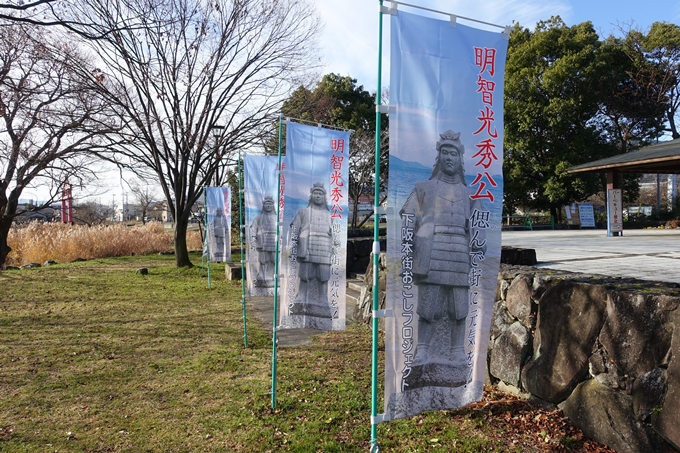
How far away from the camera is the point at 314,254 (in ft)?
14.8

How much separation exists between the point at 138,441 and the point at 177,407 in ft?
2.07

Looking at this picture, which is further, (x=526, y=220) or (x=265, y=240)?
(x=526, y=220)

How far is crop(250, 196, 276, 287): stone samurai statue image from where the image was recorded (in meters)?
6.38

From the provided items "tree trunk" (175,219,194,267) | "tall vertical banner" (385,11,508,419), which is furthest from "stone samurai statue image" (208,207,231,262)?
"tall vertical banner" (385,11,508,419)

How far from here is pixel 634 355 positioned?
285 cm

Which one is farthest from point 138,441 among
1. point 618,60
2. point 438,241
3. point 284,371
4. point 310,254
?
point 618,60

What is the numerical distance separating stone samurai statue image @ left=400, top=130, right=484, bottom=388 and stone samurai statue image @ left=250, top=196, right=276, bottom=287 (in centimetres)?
392

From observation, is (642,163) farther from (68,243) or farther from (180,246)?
(68,243)

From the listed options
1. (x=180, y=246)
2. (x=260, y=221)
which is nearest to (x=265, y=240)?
(x=260, y=221)

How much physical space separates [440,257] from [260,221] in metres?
4.20

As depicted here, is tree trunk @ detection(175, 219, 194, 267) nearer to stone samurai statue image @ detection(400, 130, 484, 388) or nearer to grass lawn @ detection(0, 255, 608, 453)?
grass lawn @ detection(0, 255, 608, 453)

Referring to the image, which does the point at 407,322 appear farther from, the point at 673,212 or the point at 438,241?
the point at 673,212

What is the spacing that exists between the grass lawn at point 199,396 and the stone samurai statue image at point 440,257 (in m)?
0.94

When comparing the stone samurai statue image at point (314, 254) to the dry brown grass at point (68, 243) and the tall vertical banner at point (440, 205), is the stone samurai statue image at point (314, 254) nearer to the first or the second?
the tall vertical banner at point (440, 205)
